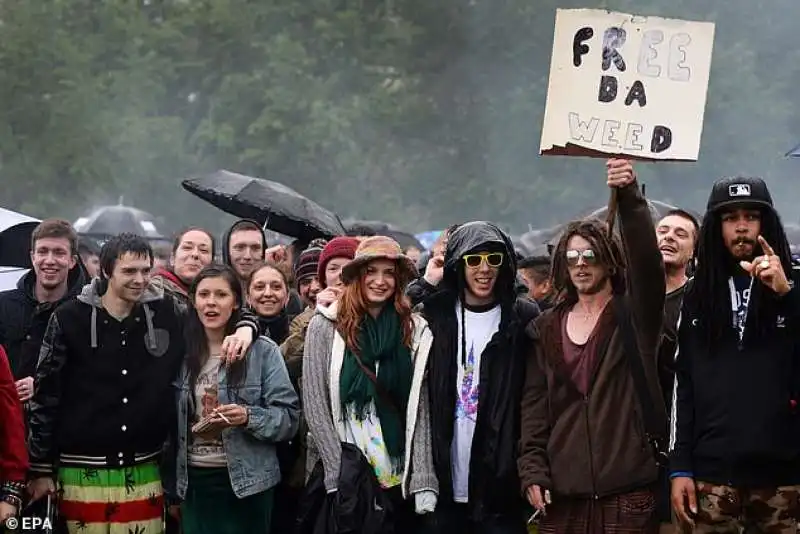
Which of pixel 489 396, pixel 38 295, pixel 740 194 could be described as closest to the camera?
pixel 740 194

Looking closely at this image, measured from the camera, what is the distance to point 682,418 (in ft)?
19.0

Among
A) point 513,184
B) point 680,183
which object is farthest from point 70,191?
point 680,183

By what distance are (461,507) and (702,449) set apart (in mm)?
1257

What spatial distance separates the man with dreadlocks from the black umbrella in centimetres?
591

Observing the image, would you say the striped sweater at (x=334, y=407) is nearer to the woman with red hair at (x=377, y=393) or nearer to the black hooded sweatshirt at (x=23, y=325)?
the woman with red hair at (x=377, y=393)

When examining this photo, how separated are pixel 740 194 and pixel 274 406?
2.50m

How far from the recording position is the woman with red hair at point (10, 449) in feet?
21.3

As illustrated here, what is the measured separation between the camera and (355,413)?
6516mm

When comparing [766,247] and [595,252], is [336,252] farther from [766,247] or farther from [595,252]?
[766,247]

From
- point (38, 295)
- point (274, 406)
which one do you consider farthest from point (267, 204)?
point (274, 406)

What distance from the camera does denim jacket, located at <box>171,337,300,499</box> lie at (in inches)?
268

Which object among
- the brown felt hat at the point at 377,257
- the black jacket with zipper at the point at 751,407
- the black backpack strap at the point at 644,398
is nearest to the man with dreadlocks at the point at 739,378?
the black jacket with zipper at the point at 751,407

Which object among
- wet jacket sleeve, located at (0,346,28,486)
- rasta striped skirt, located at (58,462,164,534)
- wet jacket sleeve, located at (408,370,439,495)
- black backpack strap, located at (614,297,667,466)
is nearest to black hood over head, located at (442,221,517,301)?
wet jacket sleeve, located at (408,370,439,495)

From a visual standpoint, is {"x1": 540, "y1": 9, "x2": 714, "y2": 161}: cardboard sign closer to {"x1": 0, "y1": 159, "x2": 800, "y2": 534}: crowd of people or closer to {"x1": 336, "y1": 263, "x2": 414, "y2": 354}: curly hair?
{"x1": 0, "y1": 159, "x2": 800, "y2": 534}: crowd of people
